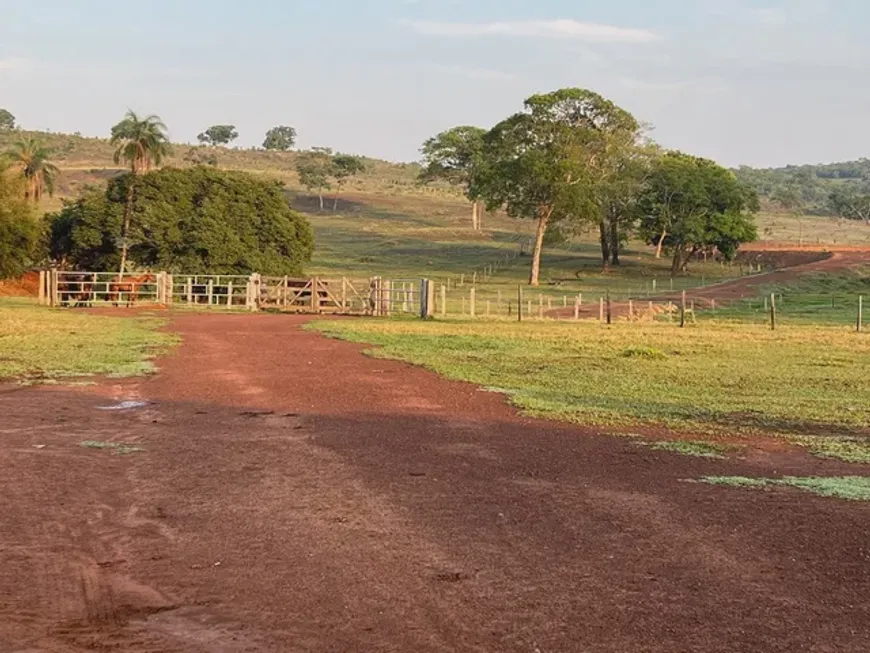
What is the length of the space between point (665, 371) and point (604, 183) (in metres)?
54.5

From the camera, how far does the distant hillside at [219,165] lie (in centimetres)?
12706

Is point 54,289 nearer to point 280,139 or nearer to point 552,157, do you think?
point 552,157

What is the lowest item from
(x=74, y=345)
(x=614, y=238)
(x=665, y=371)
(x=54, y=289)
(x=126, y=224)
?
(x=74, y=345)

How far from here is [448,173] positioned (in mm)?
106938

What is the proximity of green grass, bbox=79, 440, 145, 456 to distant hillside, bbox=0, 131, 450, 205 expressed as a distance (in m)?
111

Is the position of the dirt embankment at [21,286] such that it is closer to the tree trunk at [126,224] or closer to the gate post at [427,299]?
the tree trunk at [126,224]

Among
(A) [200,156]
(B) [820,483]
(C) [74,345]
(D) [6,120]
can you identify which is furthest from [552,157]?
(D) [6,120]

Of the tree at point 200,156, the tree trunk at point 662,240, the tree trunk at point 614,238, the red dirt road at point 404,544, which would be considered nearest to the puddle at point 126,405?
the red dirt road at point 404,544

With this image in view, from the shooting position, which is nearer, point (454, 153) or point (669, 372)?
point (669, 372)

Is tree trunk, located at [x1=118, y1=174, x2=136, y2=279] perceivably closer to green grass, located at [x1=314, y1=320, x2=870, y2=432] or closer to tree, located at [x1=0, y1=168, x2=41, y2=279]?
tree, located at [x1=0, y1=168, x2=41, y2=279]

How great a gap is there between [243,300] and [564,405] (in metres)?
37.0

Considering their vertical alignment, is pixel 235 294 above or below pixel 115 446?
above

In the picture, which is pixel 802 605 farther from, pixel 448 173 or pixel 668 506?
pixel 448 173

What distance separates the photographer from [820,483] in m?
9.80
